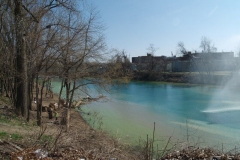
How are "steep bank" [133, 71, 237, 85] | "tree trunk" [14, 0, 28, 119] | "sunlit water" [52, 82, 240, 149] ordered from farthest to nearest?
"steep bank" [133, 71, 237, 85] < "sunlit water" [52, 82, 240, 149] < "tree trunk" [14, 0, 28, 119]

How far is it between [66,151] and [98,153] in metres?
0.72

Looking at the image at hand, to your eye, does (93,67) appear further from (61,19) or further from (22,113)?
(22,113)

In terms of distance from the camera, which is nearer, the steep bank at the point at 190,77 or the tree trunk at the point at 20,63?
the tree trunk at the point at 20,63

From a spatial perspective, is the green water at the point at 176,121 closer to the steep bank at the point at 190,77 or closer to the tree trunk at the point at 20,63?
the tree trunk at the point at 20,63

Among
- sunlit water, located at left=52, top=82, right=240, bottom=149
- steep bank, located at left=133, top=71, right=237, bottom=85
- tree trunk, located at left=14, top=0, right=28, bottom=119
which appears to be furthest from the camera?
steep bank, located at left=133, top=71, right=237, bottom=85

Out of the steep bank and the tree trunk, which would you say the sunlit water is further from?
the steep bank

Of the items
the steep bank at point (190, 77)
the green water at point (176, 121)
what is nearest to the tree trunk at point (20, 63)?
the green water at point (176, 121)

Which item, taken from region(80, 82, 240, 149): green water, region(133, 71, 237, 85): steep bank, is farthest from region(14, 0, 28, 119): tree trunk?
region(133, 71, 237, 85): steep bank

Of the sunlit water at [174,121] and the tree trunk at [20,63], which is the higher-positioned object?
the tree trunk at [20,63]

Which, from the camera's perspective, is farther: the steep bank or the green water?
the steep bank

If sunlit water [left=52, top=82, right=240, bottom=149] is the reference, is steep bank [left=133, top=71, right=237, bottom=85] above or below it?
above

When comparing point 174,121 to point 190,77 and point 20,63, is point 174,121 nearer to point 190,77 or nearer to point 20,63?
point 20,63

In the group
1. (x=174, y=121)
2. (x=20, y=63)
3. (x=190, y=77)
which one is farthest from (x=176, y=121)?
(x=190, y=77)

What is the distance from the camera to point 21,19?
9.55 m
